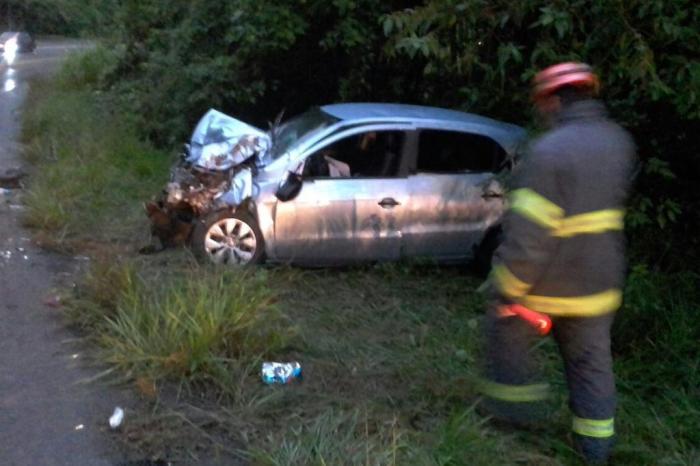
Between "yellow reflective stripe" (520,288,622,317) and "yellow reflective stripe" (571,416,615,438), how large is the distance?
53 centimetres

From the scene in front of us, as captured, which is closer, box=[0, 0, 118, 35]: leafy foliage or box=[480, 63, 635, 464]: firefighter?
box=[480, 63, 635, 464]: firefighter

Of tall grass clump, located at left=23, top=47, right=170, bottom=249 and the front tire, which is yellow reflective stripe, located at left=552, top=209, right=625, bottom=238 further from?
tall grass clump, located at left=23, top=47, right=170, bottom=249

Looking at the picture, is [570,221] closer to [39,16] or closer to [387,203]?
[387,203]

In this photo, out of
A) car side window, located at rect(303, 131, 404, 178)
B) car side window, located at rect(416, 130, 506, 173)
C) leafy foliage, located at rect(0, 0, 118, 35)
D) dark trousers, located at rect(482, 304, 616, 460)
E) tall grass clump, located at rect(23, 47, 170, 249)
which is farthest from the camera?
leafy foliage, located at rect(0, 0, 118, 35)

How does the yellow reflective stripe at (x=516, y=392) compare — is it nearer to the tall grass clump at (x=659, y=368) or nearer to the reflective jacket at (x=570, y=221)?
the reflective jacket at (x=570, y=221)

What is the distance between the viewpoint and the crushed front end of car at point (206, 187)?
31.5 feet

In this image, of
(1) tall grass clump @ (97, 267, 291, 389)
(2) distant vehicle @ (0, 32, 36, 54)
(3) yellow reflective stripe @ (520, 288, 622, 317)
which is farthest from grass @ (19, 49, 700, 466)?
(2) distant vehicle @ (0, 32, 36, 54)

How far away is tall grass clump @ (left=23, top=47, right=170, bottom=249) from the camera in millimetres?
10820

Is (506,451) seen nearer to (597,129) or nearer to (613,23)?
(597,129)


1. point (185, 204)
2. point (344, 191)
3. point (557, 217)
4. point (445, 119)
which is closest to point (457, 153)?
point (445, 119)

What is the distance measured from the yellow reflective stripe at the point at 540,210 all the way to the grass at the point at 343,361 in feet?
3.84

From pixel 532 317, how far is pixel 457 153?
16.5 ft

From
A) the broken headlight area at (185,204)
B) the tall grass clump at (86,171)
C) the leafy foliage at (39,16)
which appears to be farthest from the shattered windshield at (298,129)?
the leafy foliage at (39,16)

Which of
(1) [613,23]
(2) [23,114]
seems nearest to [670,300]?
(1) [613,23]
